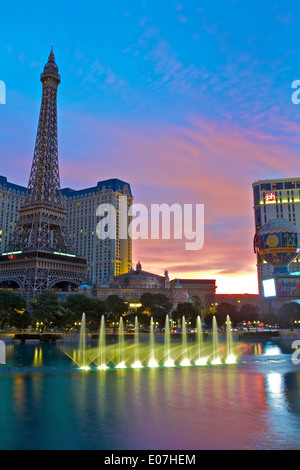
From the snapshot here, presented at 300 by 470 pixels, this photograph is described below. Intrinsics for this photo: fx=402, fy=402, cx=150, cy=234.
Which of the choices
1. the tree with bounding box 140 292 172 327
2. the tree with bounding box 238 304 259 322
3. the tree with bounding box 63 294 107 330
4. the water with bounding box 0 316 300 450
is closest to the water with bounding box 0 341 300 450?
the water with bounding box 0 316 300 450

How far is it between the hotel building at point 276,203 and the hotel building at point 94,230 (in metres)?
64.2

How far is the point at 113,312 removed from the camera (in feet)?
301

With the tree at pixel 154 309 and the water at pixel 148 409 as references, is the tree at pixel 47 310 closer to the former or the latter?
the tree at pixel 154 309

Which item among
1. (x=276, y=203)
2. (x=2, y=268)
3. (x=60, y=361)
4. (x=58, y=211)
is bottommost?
(x=60, y=361)

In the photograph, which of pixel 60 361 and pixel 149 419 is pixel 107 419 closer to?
pixel 149 419

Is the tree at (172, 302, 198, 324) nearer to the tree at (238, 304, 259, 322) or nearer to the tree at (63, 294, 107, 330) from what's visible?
the tree at (238, 304, 259, 322)

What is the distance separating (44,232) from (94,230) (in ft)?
243

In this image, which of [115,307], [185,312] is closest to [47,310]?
[115,307]

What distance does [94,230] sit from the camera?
190 metres

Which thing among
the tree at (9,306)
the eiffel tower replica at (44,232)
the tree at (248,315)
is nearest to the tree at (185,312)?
the tree at (248,315)

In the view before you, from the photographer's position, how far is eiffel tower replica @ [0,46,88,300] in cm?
10812

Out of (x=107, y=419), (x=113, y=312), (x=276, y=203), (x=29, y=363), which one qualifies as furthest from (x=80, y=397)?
(x=276, y=203)
